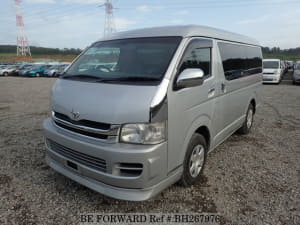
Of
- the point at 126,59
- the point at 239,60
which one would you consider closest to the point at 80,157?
the point at 126,59

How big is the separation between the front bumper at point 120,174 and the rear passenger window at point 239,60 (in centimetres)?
203

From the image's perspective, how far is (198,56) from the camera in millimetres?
2961

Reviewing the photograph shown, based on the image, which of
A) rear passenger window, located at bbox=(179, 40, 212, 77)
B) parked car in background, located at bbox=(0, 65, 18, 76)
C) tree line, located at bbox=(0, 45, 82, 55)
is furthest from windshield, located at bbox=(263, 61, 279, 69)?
tree line, located at bbox=(0, 45, 82, 55)

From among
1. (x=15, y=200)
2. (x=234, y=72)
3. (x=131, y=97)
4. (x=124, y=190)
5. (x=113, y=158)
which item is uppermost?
(x=234, y=72)

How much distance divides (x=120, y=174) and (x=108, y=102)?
75 cm

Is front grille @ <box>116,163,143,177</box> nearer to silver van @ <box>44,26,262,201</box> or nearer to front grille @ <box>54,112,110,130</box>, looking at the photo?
silver van @ <box>44,26,262,201</box>

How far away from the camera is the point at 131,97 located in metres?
2.29

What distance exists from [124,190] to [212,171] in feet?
5.91

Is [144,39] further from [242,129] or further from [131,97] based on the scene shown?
[242,129]

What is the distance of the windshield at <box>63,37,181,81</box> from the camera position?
267 cm

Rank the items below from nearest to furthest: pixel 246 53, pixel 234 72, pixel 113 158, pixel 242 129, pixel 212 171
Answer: pixel 113 158 → pixel 212 171 → pixel 234 72 → pixel 246 53 → pixel 242 129

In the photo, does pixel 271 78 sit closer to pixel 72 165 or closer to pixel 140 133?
pixel 140 133

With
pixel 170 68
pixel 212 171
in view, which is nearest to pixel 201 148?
pixel 212 171

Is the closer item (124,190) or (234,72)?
(124,190)
